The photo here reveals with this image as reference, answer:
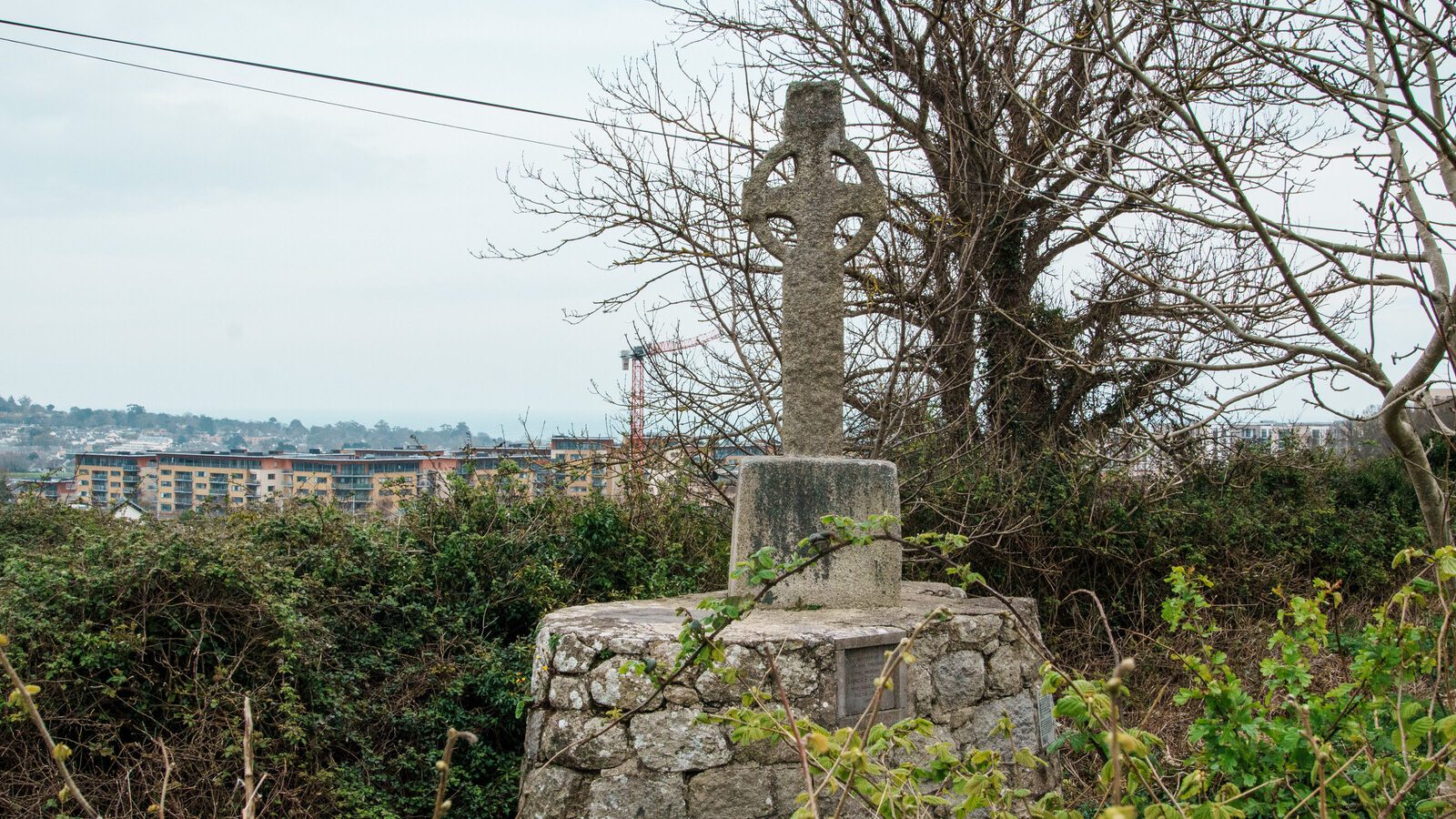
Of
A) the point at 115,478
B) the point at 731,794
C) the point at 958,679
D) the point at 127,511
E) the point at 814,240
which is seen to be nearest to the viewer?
the point at 731,794

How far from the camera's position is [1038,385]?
9.60 meters

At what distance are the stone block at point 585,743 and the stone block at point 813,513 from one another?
0.94 meters

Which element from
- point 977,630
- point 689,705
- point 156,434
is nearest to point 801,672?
point 689,705

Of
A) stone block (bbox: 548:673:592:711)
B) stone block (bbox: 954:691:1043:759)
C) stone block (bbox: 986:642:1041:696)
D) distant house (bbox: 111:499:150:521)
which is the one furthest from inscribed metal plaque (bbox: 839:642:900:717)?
distant house (bbox: 111:499:150:521)

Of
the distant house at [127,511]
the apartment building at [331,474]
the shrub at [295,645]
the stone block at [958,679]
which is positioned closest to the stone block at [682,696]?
the stone block at [958,679]

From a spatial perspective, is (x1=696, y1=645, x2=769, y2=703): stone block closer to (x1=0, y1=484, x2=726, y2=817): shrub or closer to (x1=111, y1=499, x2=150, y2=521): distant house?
(x1=0, y1=484, x2=726, y2=817): shrub

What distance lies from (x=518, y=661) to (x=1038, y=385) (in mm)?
5481

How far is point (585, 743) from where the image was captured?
172 inches

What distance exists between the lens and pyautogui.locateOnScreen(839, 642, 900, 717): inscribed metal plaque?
4500 millimetres

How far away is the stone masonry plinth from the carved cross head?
185 cm

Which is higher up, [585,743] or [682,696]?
[682,696]

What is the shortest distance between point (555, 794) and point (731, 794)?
2.30 ft

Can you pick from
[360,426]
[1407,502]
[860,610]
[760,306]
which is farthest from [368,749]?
[1407,502]

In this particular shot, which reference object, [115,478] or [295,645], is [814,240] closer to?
[295,645]
